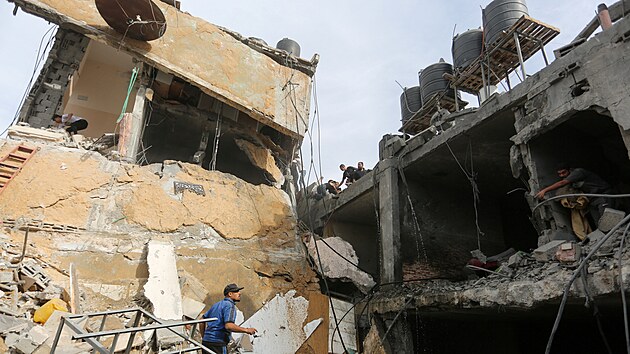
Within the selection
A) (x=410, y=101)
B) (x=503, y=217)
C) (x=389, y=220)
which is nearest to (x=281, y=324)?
(x=389, y=220)

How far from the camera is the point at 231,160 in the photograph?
12.1 meters

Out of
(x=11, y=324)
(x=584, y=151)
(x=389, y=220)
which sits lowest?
(x=11, y=324)

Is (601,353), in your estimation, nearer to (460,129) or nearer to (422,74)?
(460,129)

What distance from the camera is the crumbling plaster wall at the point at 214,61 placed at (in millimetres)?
9273

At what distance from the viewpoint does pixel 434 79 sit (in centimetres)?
1343

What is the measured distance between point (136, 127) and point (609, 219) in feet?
28.5

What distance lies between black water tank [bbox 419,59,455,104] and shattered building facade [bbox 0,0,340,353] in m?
3.81

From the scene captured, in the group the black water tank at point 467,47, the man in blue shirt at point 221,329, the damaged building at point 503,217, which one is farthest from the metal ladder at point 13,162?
the black water tank at point 467,47

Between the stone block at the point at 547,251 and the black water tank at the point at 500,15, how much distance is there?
6456 mm

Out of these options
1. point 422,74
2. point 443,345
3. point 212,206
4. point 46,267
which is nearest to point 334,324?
point 443,345

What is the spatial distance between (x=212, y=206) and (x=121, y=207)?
5.60 feet

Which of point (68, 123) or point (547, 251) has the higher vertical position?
point (68, 123)

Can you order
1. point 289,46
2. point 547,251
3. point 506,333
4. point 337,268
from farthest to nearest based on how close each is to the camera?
point 289,46 < point 506,333 < point 337,268 < point 547,251

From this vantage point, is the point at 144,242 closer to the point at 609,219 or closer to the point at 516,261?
the point at 516,261
